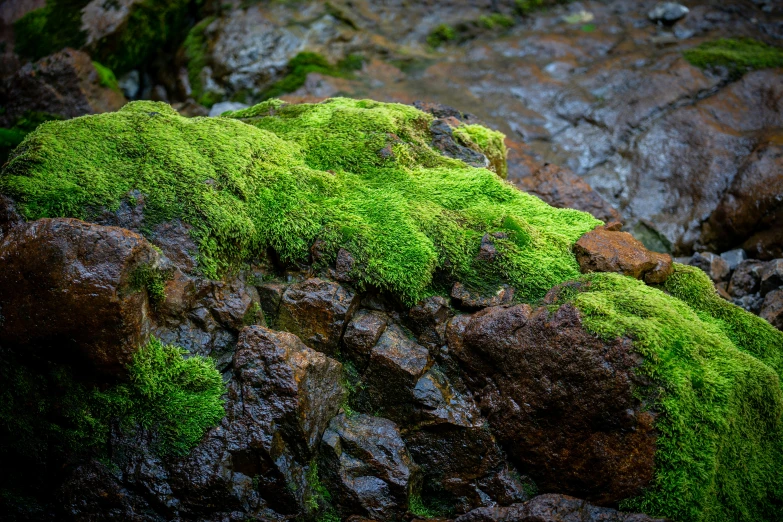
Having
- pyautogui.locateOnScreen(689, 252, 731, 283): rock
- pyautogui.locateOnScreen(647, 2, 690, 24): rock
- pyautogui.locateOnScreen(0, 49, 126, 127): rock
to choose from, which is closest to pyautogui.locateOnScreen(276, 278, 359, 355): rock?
pyautogui.locateOnScreen(689, 252, 731, 283): rock

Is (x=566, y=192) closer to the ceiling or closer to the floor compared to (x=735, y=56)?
closer to the floor

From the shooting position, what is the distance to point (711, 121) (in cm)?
801

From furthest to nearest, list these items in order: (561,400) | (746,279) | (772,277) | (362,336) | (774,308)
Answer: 1. (746,279)
2. (772,277)
3. (774,308)
4. (362,336)
5. (561,400)

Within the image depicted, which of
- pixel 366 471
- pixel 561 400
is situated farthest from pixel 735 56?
pixel 366 471

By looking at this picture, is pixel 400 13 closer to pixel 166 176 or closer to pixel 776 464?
pixel 166 176

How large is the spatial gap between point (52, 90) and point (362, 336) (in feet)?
22.1

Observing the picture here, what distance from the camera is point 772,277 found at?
5457 mm

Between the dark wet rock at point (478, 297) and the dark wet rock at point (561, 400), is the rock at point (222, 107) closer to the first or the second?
the dark wet rock at point (478, 297)

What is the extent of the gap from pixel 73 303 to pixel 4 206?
102 centimetres

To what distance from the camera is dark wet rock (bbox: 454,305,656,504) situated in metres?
3.00

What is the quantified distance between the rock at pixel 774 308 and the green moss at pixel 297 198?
2.12 m

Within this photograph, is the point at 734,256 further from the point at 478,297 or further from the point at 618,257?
the point at 478,297

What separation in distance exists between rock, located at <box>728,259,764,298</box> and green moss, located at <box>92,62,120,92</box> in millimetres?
8771

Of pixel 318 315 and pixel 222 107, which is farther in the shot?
pixel 222 107
